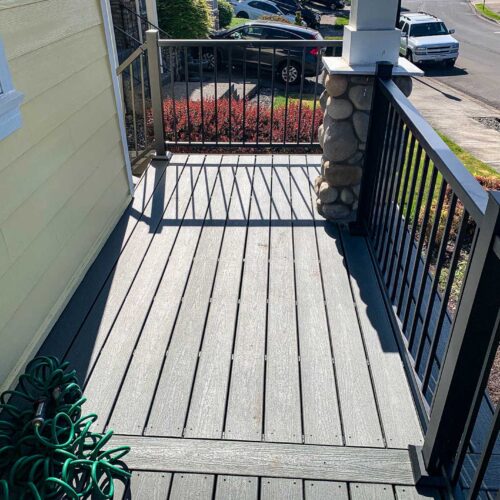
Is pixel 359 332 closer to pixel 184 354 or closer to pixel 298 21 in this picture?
pixel 184 354

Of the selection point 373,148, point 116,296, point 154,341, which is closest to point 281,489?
point 154,341

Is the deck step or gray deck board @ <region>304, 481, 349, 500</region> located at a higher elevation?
the deck step

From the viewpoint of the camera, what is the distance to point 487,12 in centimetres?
3045

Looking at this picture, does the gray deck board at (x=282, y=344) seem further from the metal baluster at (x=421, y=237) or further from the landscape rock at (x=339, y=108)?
the landscape rock at (x=339, y=108)

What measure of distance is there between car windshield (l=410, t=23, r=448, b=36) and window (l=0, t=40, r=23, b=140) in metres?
17.3

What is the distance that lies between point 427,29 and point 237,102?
489 inches

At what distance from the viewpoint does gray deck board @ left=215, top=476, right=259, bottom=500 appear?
1601mm

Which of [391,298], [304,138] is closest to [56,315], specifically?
[391,298]

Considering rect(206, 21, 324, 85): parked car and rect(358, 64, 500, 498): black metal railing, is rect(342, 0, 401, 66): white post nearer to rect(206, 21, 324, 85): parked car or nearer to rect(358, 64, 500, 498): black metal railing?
rect(358, 64, 500, 498): black metal railing

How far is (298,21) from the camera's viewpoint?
65.8 feet

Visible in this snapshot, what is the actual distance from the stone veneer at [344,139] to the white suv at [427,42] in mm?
14829

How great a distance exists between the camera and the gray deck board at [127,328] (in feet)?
6.48

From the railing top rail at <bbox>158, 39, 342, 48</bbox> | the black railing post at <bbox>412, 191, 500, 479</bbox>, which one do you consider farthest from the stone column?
the black railing post at <bbox>412, 191, 500, 479</bbox>

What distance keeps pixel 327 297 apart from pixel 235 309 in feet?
1.54
